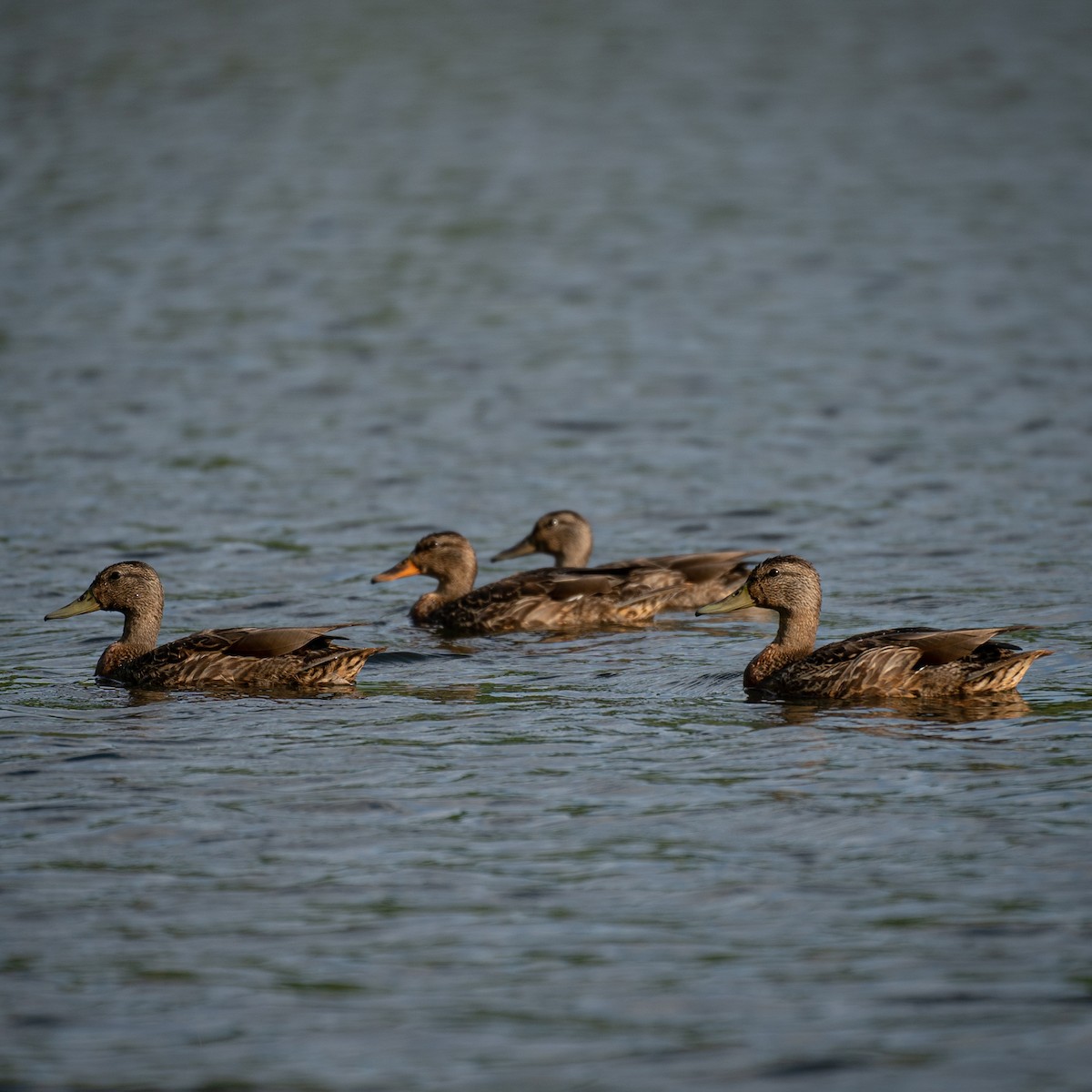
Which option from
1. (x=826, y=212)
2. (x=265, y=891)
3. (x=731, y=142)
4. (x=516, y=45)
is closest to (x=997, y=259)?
(x=826, y=212)

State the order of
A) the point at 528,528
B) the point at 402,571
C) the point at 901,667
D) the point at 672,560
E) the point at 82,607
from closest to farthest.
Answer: the point at 901,667 < the point at 82,607 < the point at 672,560 < the point at 402,571 < the point at 528,528

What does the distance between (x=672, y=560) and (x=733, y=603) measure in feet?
6.53

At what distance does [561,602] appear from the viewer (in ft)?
47.5

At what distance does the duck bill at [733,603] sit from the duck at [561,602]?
5.57 feet

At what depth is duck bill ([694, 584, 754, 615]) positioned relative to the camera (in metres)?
12.5

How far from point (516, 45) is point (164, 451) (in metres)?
31.3

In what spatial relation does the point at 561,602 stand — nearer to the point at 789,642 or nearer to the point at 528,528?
the point at 789,642

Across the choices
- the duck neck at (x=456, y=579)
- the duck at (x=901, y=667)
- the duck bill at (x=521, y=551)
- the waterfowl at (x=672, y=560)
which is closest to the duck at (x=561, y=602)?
the waterfowl at (x=672, y=560)

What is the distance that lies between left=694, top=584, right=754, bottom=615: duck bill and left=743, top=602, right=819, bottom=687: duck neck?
0.28 metres

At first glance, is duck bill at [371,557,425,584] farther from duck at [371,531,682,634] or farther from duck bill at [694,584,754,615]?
duck bill at [694,584,754,615]

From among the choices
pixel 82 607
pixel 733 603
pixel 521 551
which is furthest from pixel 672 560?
pixel 82 607

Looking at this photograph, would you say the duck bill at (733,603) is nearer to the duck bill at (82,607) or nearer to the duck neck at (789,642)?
the duck neck at (789,642)

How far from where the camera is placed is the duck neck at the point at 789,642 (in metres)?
12.0

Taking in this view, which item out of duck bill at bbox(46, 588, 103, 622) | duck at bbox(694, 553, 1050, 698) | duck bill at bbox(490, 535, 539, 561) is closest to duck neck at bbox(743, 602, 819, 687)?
duck at bbox(694, 553, 1050, 698)
